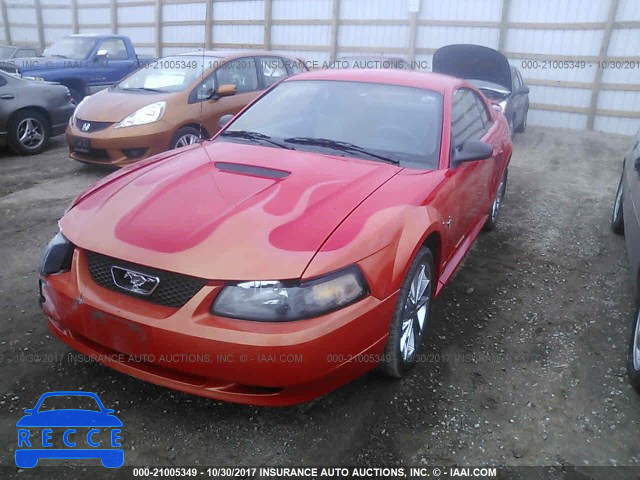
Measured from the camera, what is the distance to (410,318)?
2.78 m

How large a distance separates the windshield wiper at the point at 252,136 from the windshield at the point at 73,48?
8771mm

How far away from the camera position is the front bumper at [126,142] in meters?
6.21

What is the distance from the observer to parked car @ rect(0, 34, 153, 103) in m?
10.2

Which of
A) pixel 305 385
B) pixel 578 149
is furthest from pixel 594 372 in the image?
pixel 578 149

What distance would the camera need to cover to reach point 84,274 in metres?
2.39

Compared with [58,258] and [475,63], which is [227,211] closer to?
[58,258]

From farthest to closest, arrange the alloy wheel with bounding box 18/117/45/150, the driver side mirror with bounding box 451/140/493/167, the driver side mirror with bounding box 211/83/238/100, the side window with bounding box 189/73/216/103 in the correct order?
Answer: 1. the alloy wheel with bounding box 18/117/45/150
2. the side window with bounding box 189/73/216/103
3. the driver side mirror with bounding box 211/83/238/100
4. the driver side mirror with bounding box 451/140/493/167

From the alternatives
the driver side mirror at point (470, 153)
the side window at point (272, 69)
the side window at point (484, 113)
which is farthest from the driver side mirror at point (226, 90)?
the driver side mirror at point (470, 153)

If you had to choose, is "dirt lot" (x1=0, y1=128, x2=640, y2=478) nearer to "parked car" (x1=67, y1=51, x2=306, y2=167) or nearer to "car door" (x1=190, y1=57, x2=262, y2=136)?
"parked car" (x1=67, y1=51, x2=306, y2=167)

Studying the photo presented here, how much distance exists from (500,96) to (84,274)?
26.5ft

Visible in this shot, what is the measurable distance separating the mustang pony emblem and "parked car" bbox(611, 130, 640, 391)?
2.49 m

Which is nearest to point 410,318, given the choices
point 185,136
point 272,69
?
point 185,136

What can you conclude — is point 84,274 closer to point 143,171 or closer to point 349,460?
point 143,171

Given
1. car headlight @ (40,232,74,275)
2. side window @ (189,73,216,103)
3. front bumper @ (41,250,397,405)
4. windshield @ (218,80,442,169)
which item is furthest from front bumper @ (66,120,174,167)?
front bumper @ (41,250,397,405)
